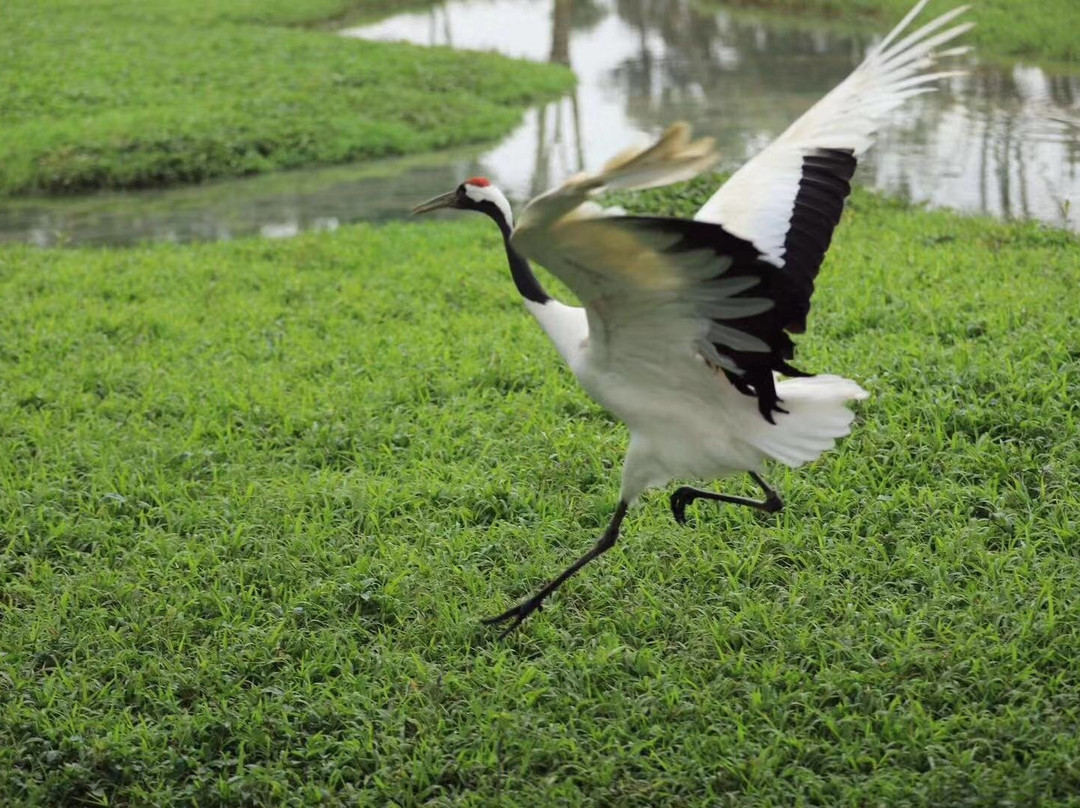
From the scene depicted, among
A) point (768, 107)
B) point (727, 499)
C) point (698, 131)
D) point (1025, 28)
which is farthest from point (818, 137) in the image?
point (1025, 28)

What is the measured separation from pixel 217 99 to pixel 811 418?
10.2 metres

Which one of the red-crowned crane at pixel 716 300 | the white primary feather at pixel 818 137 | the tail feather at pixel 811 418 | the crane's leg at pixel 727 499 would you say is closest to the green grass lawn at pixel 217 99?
the red-crowned crane at pixel 716 300

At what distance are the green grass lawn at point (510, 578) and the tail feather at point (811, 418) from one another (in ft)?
1.75

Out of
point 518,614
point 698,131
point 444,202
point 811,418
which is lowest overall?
point 698,131

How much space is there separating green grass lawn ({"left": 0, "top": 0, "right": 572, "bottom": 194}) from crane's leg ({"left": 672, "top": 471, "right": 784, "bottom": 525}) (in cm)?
808

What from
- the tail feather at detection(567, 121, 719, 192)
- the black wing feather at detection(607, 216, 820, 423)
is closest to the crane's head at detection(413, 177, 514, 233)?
the black wing feather at detection(607, 216, 820, 423)

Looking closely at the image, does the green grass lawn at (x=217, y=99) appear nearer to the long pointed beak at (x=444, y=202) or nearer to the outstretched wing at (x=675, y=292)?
the long pointed beak at (x=444, y=202)

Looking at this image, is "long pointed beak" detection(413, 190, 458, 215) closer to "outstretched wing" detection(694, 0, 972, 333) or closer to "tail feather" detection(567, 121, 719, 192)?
"outstretched wing" detection(694, 0, 972, 333)

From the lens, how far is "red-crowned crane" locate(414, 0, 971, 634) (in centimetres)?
267

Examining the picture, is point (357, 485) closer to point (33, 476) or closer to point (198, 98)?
point (33, 476)

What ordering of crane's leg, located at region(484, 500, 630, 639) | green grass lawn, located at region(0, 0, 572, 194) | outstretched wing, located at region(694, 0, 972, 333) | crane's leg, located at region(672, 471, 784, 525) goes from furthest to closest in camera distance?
green grass lawn, located at region(0, 0, 572, 194) → crane's leg, located at region(672, 471, 784, 525) → crane's leg, located at region(484, 500, 630, 639) → outstretched wing, located at region(694, 0, 972, 333)

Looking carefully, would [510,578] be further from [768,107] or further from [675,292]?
[768,107]

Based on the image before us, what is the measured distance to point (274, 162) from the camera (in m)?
11.1

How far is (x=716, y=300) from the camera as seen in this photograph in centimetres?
286
